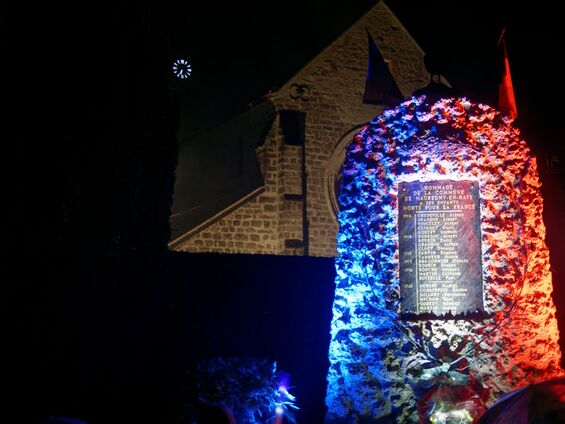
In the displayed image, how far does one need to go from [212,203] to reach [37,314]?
12407 mm

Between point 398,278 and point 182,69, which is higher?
point 182,69

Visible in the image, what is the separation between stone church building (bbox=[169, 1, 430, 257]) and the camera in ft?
52.3

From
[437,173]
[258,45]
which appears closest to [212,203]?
[258,45]

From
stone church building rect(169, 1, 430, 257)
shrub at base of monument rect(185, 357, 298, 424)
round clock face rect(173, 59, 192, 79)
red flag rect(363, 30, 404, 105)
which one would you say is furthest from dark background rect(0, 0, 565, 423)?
round clock face rect(173, 59, 192, 79)

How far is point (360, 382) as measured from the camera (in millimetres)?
5406

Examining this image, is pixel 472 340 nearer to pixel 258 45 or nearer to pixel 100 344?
pixel 100 344

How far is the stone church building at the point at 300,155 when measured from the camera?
15.9 metres

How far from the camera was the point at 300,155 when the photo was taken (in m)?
16.8

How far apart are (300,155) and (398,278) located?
37.4 ft

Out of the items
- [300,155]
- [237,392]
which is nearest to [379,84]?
[300,155]

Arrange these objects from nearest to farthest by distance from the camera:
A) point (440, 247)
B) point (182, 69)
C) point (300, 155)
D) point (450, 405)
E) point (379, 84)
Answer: point (450, 405) → point (440, 247) → point (300, 155) → point (379, 84) → point (182, 69)

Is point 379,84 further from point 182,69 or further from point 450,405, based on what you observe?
point 450,405

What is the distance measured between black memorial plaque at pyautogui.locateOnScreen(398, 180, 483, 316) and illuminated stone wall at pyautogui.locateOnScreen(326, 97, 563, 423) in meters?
0.07

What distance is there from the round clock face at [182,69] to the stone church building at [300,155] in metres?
3.87
